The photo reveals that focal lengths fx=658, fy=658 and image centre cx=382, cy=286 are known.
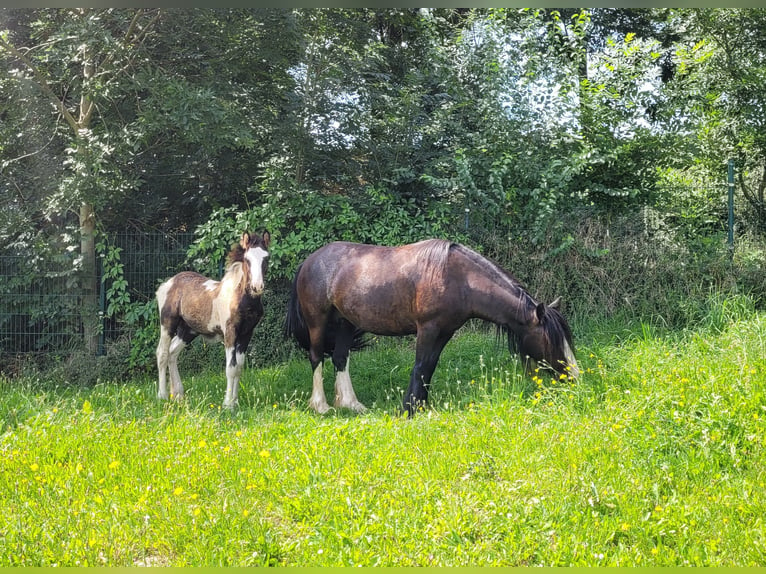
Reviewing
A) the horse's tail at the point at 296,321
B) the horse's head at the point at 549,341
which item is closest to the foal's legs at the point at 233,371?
the horse's tail at the point at 296,321

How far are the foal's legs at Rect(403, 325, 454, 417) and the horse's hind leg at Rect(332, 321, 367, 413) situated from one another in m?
0.71

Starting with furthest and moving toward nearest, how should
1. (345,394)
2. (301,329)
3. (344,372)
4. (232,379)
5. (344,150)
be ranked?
(344,150), (301,329), (344,372), (345,394), (232,379)

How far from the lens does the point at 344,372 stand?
7344 mm

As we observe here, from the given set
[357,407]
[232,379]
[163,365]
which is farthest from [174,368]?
[357,407]

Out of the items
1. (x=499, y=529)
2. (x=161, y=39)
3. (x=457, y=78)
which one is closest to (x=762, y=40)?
(x=457, y=78)

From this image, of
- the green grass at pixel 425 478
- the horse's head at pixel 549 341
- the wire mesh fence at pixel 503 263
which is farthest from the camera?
the wire mesh fence at pixel 503 263

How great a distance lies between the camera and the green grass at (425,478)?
11.6 ft

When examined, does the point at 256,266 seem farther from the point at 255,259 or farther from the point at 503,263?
the point at 503,263

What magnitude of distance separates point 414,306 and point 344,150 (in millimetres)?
4694

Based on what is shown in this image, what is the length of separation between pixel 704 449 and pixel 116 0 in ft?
14.7

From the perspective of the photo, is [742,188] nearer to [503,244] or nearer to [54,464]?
[503,244]

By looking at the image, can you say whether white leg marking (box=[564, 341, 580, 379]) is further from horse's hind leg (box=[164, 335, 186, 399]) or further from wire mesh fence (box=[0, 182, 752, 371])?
horse's hind leg (box=[164, 335, 186, 399])

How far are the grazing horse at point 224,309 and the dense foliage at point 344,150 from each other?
221 centimetres

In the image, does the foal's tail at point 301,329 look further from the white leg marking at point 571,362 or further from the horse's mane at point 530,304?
the white leg marking at point 571,362
